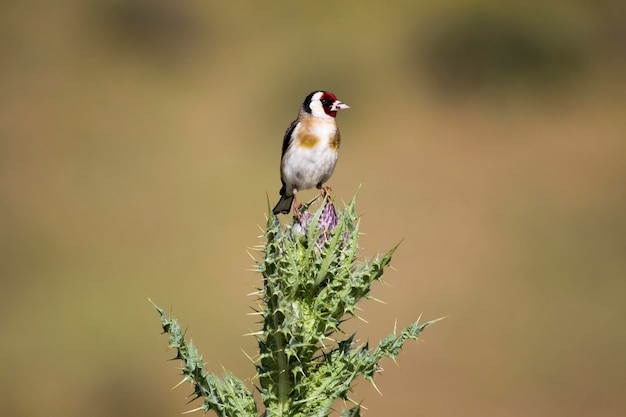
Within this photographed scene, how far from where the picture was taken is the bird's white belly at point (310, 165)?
491 cm

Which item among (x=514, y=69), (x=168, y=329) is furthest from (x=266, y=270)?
(x=514, y=69)

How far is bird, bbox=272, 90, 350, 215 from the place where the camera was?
492 centimetres

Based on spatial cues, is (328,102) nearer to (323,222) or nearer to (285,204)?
(285,204)

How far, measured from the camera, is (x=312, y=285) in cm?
297

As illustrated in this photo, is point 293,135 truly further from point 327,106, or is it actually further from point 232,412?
point 232,412

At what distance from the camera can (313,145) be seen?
4941 millimetres

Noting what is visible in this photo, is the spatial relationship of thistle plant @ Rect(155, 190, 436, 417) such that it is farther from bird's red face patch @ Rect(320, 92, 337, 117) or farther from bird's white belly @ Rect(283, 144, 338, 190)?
bird's red face patch @ Rect(320, 92, 337, 117)

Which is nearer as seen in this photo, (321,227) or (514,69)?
(321,227)

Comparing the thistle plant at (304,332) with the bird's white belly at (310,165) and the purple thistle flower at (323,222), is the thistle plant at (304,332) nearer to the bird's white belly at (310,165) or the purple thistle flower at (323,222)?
the purple thistle flower at (323,222)

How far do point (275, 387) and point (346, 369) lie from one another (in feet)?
0.84

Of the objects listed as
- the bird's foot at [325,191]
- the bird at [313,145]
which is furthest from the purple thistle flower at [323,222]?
the bird at [313,145]

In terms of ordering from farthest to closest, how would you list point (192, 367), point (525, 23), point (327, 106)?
point (525, 23)
point (327, 106)
point (192, 367)

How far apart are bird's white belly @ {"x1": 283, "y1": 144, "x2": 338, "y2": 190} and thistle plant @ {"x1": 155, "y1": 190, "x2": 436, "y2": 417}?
189 cm

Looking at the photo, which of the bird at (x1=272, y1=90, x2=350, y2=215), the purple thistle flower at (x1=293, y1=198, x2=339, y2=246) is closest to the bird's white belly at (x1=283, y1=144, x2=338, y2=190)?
the bird at (x1=272, y1=90, x2=350, y2=215)
